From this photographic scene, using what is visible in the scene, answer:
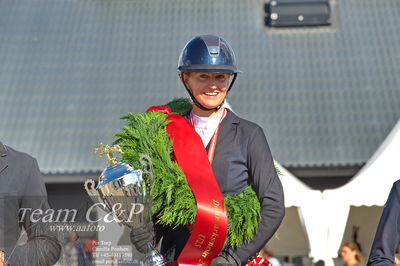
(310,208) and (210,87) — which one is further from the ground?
(210,87)

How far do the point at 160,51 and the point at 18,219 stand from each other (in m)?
16.5

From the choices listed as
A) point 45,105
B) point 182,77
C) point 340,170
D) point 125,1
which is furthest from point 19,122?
point 182,77

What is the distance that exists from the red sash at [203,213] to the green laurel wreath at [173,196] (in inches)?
1.5

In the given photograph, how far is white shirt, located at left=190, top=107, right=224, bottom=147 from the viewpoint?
4.45m

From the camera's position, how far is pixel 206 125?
4477 mm

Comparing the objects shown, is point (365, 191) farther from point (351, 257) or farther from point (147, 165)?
point (147, 165)

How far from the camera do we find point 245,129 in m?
4.36

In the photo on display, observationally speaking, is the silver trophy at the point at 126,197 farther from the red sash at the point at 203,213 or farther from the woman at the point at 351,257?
the woman at the point at 351,257

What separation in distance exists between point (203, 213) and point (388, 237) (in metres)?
0.84

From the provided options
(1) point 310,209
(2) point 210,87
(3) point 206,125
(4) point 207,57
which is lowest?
(1) point 310,209

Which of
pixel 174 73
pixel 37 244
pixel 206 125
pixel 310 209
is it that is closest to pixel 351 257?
pixel 310 209

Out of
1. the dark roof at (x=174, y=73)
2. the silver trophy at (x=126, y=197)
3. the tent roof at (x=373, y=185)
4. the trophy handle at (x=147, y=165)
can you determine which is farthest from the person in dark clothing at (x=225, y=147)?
the dark roof at (x=174, y=73)

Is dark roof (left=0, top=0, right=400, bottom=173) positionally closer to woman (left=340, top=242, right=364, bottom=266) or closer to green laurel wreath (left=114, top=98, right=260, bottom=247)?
woman (left=340, top=242, right=364, bottom=266)

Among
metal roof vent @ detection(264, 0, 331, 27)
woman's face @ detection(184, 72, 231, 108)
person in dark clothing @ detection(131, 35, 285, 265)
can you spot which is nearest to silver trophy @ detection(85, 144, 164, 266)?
person in dark clothing @ detection(131, 35, 285, 265)
